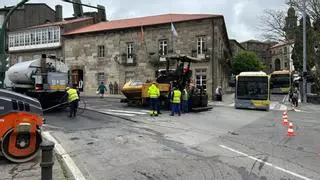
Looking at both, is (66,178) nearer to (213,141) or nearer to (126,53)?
(213,141)

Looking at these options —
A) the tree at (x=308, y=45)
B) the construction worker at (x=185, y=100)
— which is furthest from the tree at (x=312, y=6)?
the construction worker at (x=185, y=100)

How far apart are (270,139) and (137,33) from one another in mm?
34251

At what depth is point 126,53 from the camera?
157 ft

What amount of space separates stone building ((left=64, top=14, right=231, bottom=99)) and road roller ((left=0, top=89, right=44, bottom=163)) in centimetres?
3016

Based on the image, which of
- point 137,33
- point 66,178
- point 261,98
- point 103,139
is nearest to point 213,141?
point 103,139

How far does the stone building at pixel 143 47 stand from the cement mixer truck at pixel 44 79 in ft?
Result: 58.7

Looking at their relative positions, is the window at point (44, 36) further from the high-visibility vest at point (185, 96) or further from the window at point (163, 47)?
the high-visibility vest at point (185, 96)

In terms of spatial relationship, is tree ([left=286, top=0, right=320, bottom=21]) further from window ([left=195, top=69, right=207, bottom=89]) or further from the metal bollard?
the metal bollard

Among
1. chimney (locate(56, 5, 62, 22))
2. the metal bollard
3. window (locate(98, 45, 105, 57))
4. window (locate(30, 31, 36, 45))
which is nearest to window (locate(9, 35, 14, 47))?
window (locate(30, 31, 36, 45))

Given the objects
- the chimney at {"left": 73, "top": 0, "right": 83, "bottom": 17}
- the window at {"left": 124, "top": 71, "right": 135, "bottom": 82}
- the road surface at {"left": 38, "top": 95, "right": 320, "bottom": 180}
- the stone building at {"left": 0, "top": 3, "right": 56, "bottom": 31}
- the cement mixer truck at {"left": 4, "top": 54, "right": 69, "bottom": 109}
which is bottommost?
the road surface at {"left": 38, "top": 95, "right": 320, "bottom": 180}

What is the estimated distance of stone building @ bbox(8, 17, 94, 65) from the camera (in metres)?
54.4

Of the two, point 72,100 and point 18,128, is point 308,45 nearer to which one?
point 72,100

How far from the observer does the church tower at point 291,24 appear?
46.5 metres

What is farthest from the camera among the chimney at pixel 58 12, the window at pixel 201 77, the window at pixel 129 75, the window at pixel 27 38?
the chimney at pixel 58 12
